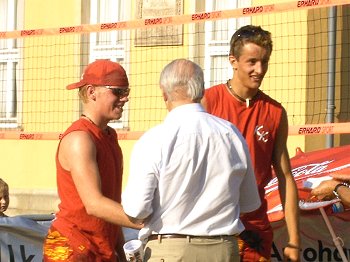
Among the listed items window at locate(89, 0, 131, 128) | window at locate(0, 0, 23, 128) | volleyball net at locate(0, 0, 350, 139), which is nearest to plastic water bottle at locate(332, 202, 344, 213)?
volleyball net at locate(0, 0, 350, 139)

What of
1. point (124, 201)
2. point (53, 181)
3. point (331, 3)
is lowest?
point (53, 181)

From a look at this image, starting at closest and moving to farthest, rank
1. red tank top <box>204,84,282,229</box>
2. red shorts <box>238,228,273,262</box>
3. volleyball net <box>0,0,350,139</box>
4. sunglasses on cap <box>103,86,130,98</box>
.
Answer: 1. sunglasses on cap <box>103,86,130,98</box>
2. red shorts <box>238,228,273,262</box>
3. red tank top <box>204,84,282,229</box>
4. volleyball net <box>0,0,350,139</box>

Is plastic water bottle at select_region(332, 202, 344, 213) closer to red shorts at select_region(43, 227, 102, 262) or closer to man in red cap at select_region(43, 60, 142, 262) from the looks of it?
man in red cap at select_region(43, 60, 142, 262)

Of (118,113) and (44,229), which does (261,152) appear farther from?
(44,229)

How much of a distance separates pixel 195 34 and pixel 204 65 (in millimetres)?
414

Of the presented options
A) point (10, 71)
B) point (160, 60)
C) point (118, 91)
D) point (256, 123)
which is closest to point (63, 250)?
point (118, 91)

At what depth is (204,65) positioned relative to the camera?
1612cm

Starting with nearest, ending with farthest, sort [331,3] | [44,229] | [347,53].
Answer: [44,229], [331,3], [347,53]

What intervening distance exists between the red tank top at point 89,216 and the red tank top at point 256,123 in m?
0.66

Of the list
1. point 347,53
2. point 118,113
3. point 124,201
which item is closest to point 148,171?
point 124,201

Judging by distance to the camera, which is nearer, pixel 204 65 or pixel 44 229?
pixel 44 229

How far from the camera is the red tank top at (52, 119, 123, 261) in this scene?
6.52 metres

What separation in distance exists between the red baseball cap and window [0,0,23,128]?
36.3ft

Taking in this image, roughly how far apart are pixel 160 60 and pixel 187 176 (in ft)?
34.9
